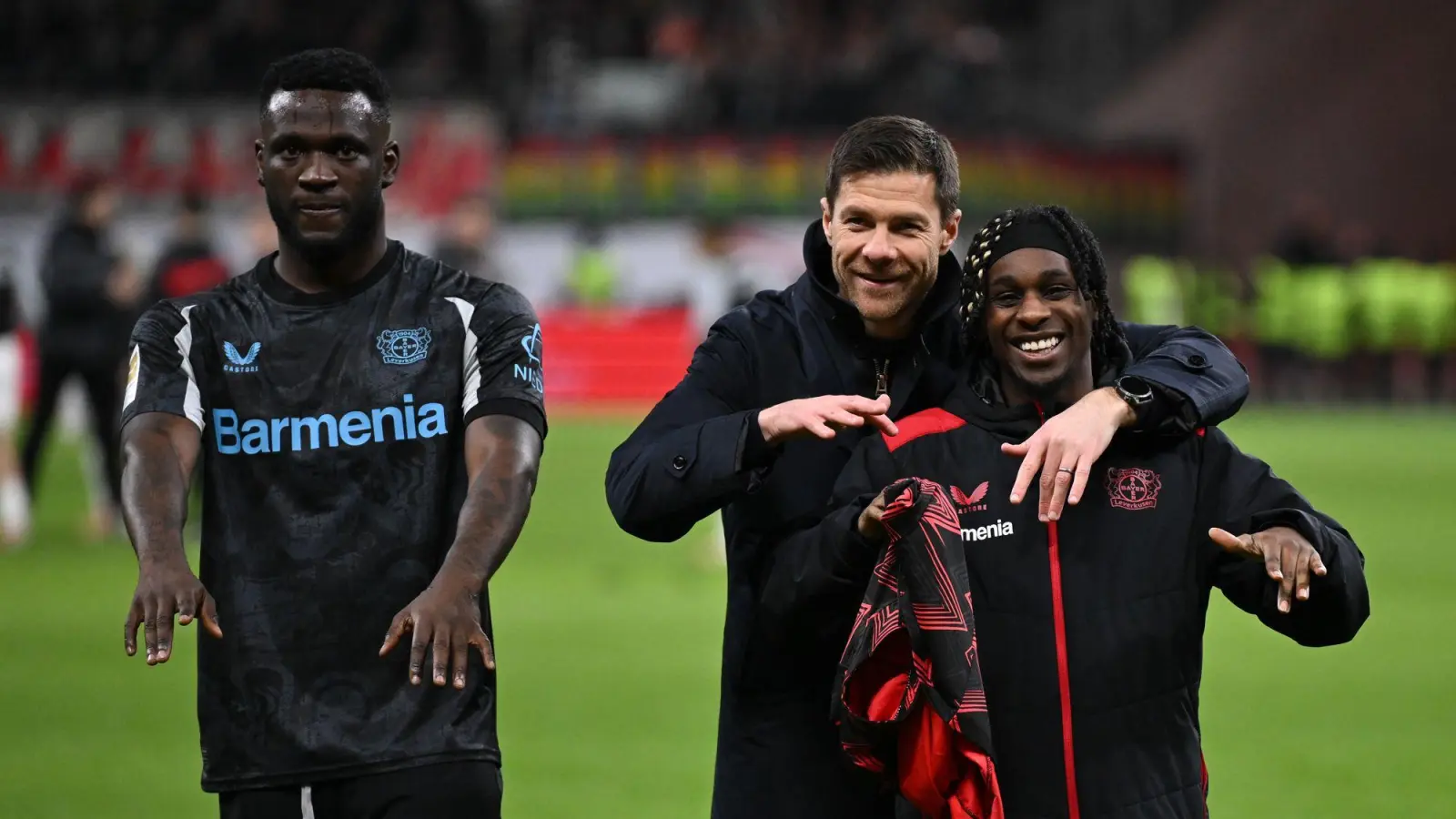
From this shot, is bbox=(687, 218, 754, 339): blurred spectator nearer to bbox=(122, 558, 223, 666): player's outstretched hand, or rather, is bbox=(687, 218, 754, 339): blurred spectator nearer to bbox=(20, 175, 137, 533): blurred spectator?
bbox=(20, 175, 137, 533): blurred spectator

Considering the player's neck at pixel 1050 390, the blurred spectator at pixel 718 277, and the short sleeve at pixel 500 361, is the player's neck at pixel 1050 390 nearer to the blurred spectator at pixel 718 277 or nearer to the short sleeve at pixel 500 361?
the short sleeve at pixel 500 361

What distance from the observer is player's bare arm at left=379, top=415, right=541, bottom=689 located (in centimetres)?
354

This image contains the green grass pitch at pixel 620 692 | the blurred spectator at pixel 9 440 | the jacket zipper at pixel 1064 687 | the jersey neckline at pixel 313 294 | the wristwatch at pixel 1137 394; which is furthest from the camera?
the blurred spectator at pixel 9 440

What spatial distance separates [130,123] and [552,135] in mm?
5839

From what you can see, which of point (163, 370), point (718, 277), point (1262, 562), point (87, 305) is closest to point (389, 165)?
point (163, 370)

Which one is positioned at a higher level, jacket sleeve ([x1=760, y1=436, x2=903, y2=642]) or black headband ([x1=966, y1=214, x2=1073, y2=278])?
black headband ([x1=966, y1=214, x2=1073, y2=278])

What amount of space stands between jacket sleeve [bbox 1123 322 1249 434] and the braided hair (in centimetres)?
16

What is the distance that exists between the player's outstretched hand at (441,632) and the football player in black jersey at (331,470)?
0.11m

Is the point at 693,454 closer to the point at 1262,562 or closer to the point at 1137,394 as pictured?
the point at 1137,394

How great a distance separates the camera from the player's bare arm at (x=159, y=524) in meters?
3.54

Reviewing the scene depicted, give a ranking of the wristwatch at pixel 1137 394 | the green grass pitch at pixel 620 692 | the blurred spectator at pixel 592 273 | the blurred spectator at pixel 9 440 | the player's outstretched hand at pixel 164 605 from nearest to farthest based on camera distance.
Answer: the player's outstretched hand at pixel 164 605
the wristwatch at pixel 1137 394
the green grass pitch at pixel 620 692
the blurred spectator at pixel 9 440
the blurred spectator at pixel 592 273

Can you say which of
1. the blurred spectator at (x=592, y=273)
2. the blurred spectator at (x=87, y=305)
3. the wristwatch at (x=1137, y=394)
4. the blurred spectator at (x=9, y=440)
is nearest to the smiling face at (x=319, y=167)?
the wristwatch at (x=1137, y=394)

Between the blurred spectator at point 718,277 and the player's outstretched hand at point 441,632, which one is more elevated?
the blurred spectator at point 718,277

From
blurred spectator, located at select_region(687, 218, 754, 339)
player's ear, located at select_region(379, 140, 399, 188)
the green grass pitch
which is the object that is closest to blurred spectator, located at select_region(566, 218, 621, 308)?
the green grass pitch
